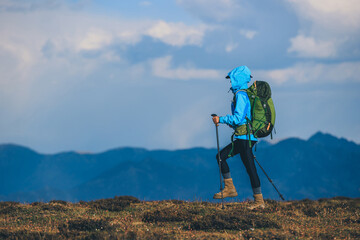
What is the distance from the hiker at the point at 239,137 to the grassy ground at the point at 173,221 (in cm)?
68

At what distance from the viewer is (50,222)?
1329 cm

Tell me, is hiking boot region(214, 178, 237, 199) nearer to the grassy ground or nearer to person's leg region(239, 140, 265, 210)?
the grassy ground

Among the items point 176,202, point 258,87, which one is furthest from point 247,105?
point 176,202

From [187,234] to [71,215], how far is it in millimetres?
4803

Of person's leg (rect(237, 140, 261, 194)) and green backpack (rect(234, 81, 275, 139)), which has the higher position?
green backpack (rect(234, 81, 275, 139))

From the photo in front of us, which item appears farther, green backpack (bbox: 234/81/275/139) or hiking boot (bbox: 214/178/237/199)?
hiking boot (bbox: 214/178/237/199)

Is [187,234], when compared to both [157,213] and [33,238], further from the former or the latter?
[33,238]

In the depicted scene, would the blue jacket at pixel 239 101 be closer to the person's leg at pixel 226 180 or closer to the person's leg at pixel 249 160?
the person's leg at pixel 249 160

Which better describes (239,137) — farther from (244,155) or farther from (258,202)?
(258,202)

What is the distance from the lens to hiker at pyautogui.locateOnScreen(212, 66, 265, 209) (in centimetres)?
1287

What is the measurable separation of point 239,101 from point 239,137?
1019 mm

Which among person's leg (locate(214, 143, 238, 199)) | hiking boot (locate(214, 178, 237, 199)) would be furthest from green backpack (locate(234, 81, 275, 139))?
hiking boot (locate(214, 178, 237, 199))

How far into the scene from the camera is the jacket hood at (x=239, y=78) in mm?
13297

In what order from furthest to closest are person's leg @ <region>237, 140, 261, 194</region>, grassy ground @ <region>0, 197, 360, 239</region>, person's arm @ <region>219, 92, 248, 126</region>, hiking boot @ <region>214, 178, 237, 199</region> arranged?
hiking boot @ <region>214, 178, 237, 199</region>
person's leg @ <region>237, 140, 261, 194</region>
person's arm @ <region>219, 92, 248, 126</region>
grassy ground @ <region>0, 197, 360, 239</region>
